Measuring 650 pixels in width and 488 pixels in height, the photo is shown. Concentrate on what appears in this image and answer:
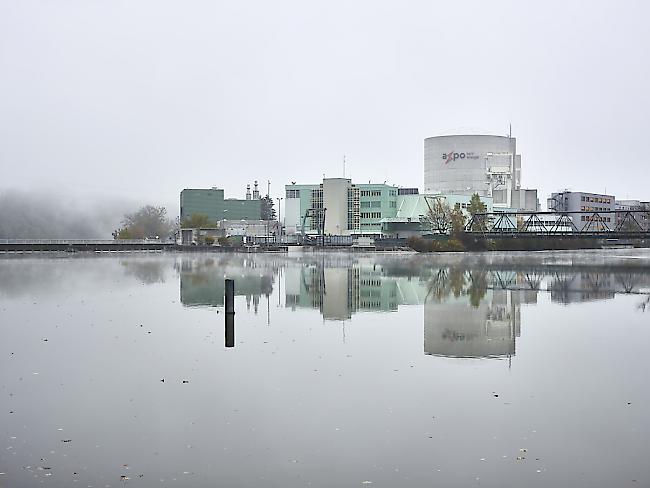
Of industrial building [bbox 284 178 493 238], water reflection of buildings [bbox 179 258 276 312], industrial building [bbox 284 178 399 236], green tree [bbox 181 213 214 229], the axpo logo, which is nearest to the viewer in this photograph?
water reflection of buildings [bbox 179 258 276 312]

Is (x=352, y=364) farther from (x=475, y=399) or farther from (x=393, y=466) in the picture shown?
(x=393, y=466)

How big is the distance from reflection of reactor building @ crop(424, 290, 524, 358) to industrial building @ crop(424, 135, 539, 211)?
139926mm

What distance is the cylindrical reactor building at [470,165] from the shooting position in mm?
171125

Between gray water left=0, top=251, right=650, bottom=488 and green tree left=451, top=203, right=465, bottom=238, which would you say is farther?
green tree left=451, top=203, right=465, bottom=238

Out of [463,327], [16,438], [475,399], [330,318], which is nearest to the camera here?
[16,438]

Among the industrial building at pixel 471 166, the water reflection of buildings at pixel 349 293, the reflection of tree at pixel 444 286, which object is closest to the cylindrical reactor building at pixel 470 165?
the industrial building at pixel 471 166

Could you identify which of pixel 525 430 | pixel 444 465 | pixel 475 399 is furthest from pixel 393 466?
pixel 475 399

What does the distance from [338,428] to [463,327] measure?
1257 cm

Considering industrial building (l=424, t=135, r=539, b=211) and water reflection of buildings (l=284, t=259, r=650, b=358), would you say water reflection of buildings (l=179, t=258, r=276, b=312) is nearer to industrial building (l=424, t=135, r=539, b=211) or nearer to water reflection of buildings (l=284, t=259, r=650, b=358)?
water reflection of buildings (l=284, t=259, r=650, b=358)

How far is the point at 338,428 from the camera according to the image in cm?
1146

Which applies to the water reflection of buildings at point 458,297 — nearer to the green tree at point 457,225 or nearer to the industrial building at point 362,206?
the green tree at point 457,225

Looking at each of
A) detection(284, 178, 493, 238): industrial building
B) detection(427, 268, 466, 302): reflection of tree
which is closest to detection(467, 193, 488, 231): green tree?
detection(284, 178, 493, 238): industrial building

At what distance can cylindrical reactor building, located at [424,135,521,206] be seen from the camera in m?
171

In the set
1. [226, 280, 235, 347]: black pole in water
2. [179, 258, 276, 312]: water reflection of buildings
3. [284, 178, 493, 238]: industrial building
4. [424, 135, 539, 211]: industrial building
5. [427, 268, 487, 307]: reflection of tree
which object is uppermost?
[424, 135, 539, 211]: industrial building
